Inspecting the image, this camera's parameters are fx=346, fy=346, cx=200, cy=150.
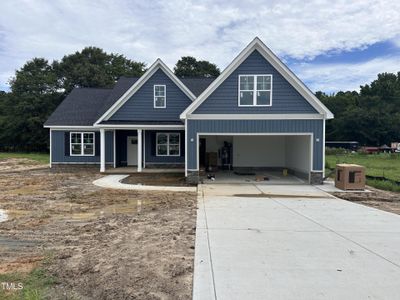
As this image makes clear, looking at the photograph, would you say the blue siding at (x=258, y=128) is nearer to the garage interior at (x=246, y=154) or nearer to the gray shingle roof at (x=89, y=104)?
the garage interior at (x=246, y=154)

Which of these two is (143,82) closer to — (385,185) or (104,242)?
(385,185)

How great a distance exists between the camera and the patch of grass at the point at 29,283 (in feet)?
13.5

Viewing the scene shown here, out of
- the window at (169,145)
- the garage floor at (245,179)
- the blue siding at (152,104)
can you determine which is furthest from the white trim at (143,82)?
the garage floor at (245,179)

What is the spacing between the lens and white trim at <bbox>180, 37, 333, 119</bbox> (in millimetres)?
15906

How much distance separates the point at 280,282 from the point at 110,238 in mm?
3616

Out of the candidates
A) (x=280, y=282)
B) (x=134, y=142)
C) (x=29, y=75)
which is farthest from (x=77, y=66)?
(x=280, y=282)

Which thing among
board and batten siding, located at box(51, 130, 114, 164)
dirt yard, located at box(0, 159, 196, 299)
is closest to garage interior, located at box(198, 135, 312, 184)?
board and batten siding, located at box(51, 130, 114, 164)

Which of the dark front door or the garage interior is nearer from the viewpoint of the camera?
the garage interior

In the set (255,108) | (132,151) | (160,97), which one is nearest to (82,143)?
(132,151)

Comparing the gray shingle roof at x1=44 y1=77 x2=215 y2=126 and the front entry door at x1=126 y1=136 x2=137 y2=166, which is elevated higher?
the gray shingle roof at x1=44 y1=77 x2=215 y2=126

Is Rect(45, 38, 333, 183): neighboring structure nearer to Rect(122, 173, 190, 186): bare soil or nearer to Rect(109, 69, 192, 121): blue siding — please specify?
Rect(109, 69, 192, 121): blue siding

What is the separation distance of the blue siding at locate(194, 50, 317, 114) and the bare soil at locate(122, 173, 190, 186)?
3469 mm

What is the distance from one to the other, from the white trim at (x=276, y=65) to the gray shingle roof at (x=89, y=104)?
6.07 m

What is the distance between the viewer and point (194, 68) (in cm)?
5597
